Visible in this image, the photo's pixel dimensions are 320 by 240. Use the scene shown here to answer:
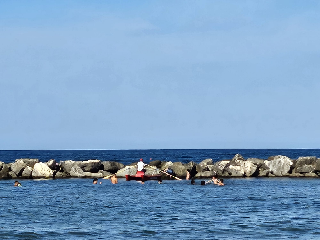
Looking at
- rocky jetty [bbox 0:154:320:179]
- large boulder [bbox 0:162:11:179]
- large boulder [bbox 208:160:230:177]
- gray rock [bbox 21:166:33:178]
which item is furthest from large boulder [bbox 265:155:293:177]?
large boulder [bbox 0:162:11:179]

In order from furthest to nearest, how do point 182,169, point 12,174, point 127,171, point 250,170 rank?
point 12,174, point 250,170, point 182,169, point 127,171

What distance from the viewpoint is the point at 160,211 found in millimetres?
35781

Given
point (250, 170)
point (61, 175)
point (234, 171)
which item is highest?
point (250, 170)

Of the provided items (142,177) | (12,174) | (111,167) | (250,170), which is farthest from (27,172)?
(250,170)

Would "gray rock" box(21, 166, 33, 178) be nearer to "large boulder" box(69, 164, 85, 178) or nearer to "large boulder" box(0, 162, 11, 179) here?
"large boulder" box(0, 162, 11, 179)

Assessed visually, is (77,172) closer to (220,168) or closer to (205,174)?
(205,174)

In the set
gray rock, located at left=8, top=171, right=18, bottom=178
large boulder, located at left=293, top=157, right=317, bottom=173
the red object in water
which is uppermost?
large boulder, located at left=293, top=157, right=317, bottom=173

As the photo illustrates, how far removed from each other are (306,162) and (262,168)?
4.97 metres

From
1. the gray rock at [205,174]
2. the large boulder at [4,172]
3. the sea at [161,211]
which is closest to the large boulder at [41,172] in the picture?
the large boulder at [4,172]

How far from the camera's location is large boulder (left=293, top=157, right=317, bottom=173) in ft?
215

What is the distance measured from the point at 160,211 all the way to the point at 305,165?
34.0 metres

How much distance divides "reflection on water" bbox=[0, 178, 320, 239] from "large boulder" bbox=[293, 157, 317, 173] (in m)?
8.74

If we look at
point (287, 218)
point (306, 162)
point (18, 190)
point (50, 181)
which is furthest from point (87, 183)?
point (287, 218)

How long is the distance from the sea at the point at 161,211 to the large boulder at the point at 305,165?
8713mm
